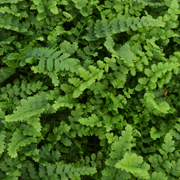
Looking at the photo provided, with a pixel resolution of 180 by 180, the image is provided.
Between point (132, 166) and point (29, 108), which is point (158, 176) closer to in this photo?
point (132, 166)

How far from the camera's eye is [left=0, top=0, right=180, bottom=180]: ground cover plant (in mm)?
2111

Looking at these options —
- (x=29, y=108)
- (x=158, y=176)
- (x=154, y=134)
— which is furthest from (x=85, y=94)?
(x=158, y=176)

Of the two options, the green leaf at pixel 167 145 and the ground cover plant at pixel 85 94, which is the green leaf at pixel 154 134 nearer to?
the ground cover plant at pixel 85 94

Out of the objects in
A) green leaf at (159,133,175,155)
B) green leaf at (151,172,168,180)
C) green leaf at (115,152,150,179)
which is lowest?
green leaf at (151,172,168,180)

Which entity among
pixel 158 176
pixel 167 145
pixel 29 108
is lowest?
pixel 158 176

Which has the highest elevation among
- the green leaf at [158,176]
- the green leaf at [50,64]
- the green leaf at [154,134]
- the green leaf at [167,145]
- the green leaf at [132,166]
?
the green leaf at [50,64]

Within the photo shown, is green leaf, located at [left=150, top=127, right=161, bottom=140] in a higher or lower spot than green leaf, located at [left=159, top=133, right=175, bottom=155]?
lower

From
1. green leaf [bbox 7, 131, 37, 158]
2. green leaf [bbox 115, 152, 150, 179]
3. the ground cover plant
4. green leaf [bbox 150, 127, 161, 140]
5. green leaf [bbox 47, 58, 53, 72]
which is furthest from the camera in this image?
green leaf [bbox 150, 127, 161, 140]

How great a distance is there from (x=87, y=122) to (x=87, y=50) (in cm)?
95

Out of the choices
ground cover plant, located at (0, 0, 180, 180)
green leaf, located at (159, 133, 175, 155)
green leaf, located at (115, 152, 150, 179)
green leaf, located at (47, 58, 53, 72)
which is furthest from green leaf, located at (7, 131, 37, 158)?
green leaf, located at (159, 133, 175, 155)

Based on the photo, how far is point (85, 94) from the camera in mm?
2562

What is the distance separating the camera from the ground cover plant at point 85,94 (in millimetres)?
2111

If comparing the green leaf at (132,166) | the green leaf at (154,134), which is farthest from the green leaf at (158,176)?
the green leaf at (154,134)

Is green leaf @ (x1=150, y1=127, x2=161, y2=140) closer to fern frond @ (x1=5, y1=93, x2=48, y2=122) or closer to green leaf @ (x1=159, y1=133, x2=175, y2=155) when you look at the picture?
green leaf @ (x1=159, y1=133, x2=175, y2=155)
